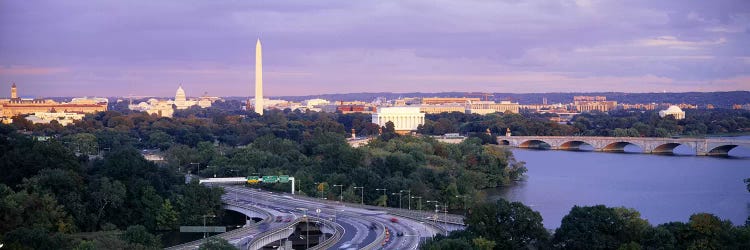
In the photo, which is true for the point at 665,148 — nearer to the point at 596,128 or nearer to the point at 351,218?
the point at 596,128

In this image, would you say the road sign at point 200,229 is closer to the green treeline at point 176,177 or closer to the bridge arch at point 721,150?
the green treeline at point 176,177

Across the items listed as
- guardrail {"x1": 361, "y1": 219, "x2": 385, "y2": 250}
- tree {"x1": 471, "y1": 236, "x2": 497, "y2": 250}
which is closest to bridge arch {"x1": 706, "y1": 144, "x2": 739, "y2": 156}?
guardrail {"x1": 361, "y1": 219, "x2": 385, "y2": 250}

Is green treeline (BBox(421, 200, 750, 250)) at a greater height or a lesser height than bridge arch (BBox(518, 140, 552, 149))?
greater

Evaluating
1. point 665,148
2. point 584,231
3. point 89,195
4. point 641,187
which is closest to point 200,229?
point 89,195

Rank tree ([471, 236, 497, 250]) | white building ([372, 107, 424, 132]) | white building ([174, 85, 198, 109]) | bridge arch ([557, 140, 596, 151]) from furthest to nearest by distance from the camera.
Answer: white building ([174, 85, 198, 109])
white building ([372, 107, 424, 132])
bridge arch ([557, 140, 596, 151])
tree ([471, 236, 497, 250])

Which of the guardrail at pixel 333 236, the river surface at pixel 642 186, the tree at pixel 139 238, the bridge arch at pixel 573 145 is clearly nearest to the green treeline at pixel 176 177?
the tree at pixel 139 238

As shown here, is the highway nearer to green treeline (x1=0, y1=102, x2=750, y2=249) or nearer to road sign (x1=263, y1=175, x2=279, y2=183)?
road sign (x1=263, y1=175, x2=279, y2=183)

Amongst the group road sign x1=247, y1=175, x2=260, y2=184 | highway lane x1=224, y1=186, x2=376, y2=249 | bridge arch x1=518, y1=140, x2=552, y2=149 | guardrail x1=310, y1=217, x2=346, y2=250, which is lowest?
bridge arch x1=518, y1=140, x2=552, y2=149
